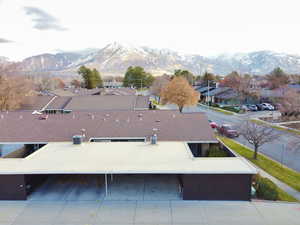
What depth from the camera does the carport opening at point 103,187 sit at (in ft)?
46.2

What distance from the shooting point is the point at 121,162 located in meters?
14.5

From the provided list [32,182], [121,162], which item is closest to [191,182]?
[121,162]

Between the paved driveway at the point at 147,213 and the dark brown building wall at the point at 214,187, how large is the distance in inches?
15.7

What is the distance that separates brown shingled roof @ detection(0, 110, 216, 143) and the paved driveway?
630 cm

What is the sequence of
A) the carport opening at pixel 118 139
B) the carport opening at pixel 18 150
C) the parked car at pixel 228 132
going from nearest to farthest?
the carport opening at pixel 118 139, the carport opening at pixel 18 150, the parked car at pixel 228 132

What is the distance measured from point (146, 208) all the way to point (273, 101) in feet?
151

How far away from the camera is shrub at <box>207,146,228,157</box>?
1780 centimetres

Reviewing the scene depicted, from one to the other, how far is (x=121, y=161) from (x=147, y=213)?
372cm

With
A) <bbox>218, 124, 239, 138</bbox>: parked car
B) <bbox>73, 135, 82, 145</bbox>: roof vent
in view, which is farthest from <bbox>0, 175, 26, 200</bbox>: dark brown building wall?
<bbox>218, 124, 239, 138</bbox>: parked car

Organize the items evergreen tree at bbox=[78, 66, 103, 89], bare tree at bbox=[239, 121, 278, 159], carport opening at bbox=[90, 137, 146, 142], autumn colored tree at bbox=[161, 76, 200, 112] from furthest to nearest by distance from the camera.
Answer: evergreen tree at bbox=[78, 66, 103, 89] → autumn colored tree at bbox=[161, 76, 200, 112] → bare tree at bbox=[239, 121, 278, 159] → carport opening at bbox=[90, 137, 146, 142]

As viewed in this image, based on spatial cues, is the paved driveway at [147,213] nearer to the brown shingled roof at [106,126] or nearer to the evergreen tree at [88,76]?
the brown shingled roof at [106,126]

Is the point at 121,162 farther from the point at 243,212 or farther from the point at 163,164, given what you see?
the point at 243,212

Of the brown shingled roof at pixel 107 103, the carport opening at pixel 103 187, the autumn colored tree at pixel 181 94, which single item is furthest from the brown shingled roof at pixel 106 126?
Answer: the autumn colored tree at pixel 181 94

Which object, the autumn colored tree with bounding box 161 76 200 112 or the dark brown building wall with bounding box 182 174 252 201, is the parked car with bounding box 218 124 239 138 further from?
the dark brown building wall with bounding box 182 174 252 201
